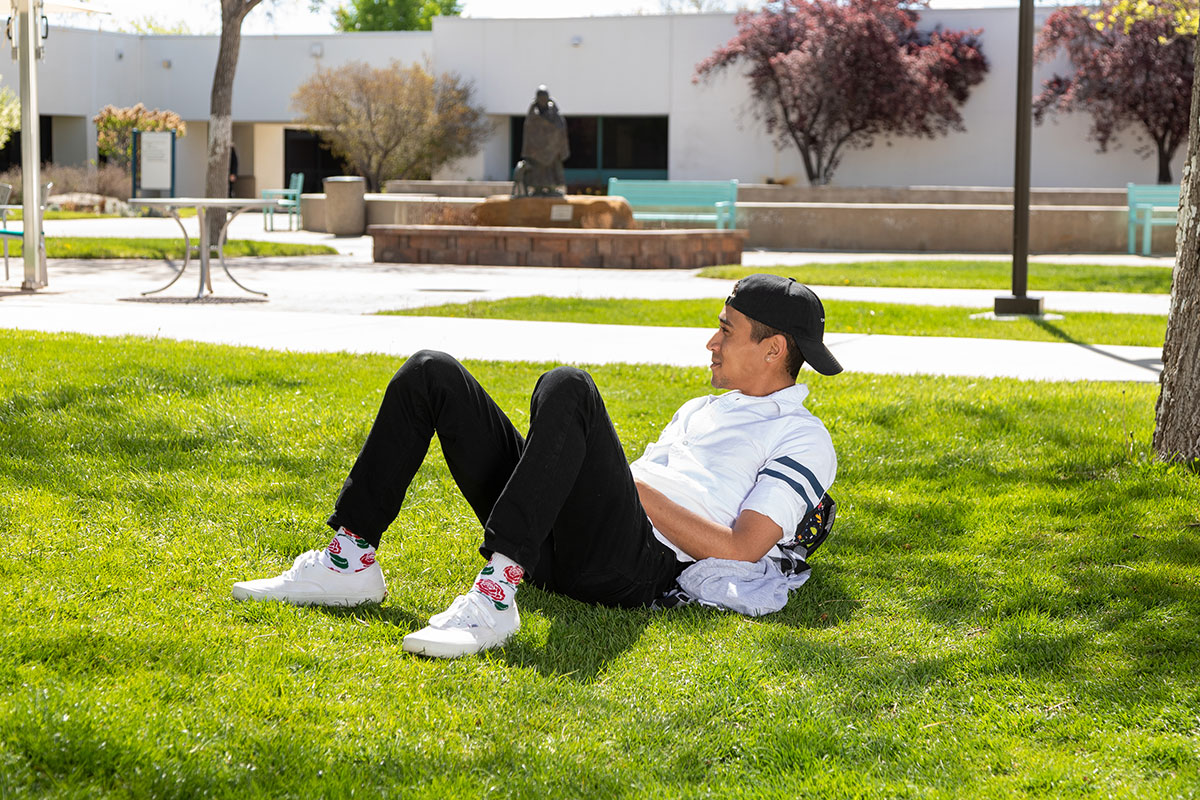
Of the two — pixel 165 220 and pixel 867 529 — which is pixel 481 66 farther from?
pixel 867 529

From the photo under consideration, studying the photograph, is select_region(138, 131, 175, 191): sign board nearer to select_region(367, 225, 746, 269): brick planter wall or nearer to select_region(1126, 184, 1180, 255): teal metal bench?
select_region(367, 225, 746, 269): brick planter wall

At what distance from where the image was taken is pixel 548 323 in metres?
9.70

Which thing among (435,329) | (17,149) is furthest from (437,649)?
(17,149)

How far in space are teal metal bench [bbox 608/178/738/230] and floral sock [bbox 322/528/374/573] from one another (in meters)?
18.5

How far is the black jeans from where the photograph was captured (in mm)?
2998

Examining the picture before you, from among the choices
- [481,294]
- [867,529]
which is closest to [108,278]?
[481,294]

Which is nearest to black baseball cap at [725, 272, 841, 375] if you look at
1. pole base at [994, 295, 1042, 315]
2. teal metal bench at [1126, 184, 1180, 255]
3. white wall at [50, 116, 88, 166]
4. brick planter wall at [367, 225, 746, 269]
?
pole base at [994, 295, 1042, 315]

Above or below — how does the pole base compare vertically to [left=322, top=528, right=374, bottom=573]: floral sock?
above

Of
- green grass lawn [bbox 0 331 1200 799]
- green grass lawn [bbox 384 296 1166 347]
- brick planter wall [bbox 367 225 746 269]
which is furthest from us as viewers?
brick planter wall [bbox 367 225 746 269]

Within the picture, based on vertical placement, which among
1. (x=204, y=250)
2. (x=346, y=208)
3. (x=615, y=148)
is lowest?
(x=204, y=250)

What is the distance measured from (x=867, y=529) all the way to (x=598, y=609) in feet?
4.51

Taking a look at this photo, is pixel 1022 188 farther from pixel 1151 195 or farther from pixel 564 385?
pixel 1151 195

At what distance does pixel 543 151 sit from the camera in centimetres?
1908

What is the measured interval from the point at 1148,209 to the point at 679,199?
7315mm
